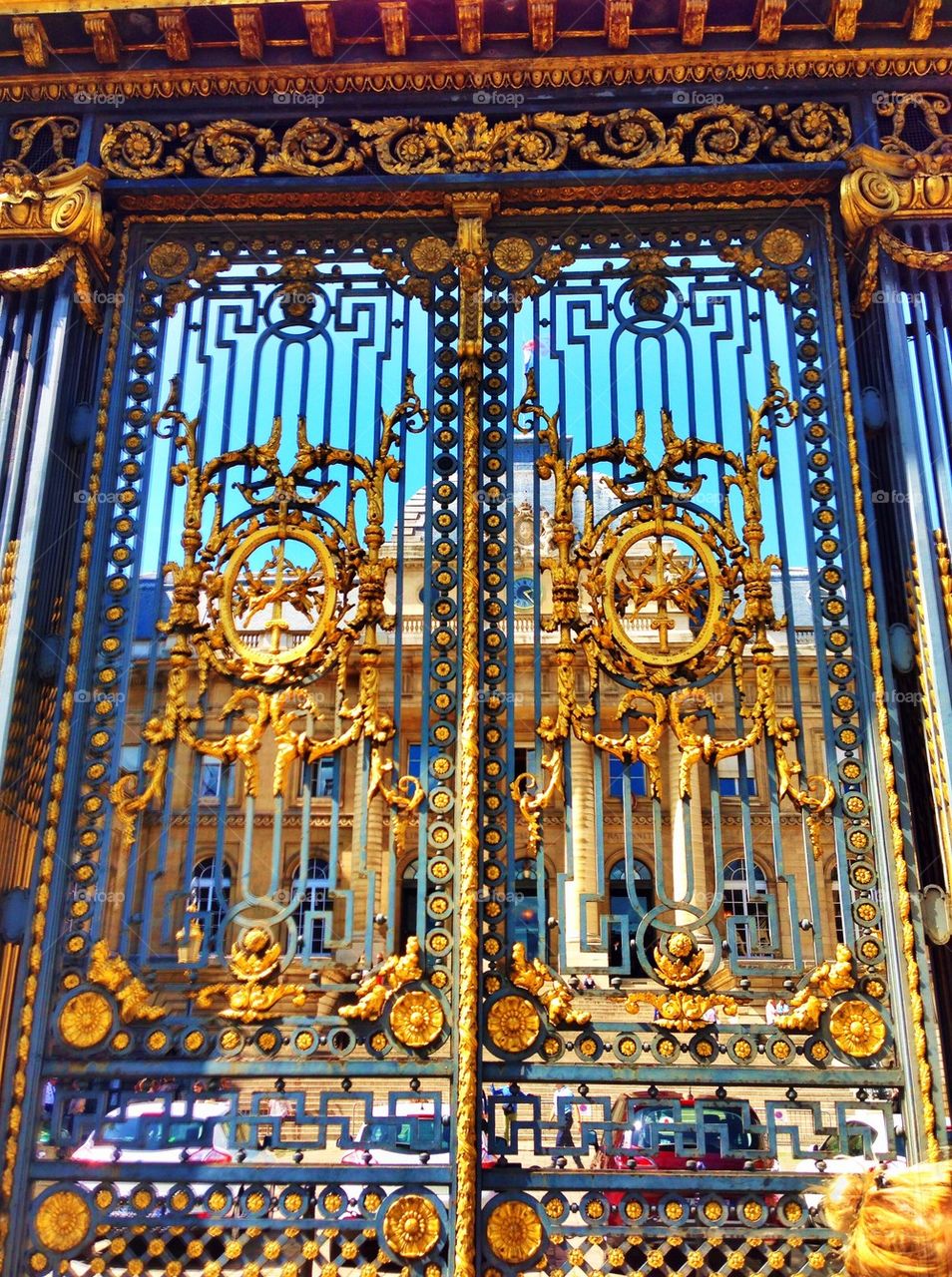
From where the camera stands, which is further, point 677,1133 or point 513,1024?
point 513,1024

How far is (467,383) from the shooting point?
246 inches

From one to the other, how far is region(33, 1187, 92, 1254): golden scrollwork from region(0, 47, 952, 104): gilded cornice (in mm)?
5648

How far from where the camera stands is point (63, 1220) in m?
5.14

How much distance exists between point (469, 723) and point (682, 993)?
156 cm

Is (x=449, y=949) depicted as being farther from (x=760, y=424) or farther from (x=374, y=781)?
(x=760, y=424)

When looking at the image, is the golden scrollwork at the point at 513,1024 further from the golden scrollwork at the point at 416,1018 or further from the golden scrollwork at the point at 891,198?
the golden scrollwork at the point at 891,198

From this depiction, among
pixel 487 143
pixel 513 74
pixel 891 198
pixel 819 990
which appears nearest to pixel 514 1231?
pixel 819 990

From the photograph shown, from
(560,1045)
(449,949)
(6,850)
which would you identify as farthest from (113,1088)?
(560,1045)

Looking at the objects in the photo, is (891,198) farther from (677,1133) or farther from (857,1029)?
(677,1133)

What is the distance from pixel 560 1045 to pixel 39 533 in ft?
11.5

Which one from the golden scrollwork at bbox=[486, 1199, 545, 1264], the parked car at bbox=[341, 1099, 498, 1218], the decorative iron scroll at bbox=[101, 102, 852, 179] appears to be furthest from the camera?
the decorative iron scroll at bbox=[101, 102, 852, 179]

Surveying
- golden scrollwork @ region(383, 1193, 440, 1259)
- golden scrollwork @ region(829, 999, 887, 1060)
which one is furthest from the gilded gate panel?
golden scrollwork @ region(829, 999, 887, 1060)

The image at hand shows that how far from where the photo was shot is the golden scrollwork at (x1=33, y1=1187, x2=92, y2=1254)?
5.11m

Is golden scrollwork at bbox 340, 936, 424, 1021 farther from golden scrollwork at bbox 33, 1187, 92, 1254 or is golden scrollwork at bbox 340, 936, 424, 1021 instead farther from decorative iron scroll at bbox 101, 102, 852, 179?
decorative iron scroll at bbox 101, 102, 852, 179
